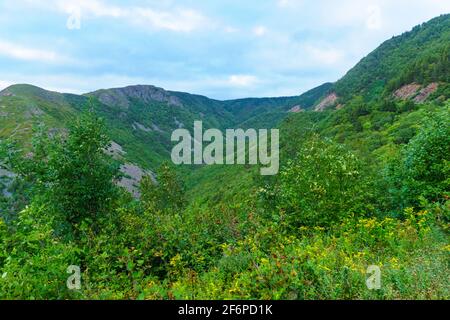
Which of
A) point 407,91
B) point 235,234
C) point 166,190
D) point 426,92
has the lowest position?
point 166,190

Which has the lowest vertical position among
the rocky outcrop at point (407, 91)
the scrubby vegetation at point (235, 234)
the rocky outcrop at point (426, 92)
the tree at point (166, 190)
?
the tree at point (166, 190)

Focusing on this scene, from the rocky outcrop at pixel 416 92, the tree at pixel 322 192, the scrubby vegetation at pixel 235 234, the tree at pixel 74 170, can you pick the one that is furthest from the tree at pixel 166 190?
the rocky outcrop at pixel 416 92

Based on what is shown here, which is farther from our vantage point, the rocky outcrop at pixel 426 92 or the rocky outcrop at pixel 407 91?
the rocky outcrop at pixel 407 91

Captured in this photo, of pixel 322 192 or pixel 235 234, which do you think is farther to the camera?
pixel 322 192

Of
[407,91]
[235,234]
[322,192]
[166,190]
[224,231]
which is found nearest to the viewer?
[235,234]

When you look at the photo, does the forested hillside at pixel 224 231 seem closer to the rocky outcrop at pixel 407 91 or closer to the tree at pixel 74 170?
the tree at pixel 74 170

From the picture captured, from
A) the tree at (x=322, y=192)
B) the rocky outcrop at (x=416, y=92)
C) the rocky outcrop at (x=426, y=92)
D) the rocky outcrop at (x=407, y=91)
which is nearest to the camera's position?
the tree at (x=322, y=192)

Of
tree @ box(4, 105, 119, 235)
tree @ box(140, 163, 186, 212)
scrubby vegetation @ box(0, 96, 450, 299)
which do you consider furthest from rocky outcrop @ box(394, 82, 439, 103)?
tree @ box(4, 105, 119, 235)

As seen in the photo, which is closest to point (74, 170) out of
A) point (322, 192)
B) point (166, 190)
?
point (322, 192)

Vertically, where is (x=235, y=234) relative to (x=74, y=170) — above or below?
below

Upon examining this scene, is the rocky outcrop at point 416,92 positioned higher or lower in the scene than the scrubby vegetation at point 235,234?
higher

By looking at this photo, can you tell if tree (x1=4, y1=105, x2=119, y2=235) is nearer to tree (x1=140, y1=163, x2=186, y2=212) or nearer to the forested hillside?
the forested hillside

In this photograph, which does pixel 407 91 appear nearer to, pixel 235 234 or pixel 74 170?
pixel 235 234
